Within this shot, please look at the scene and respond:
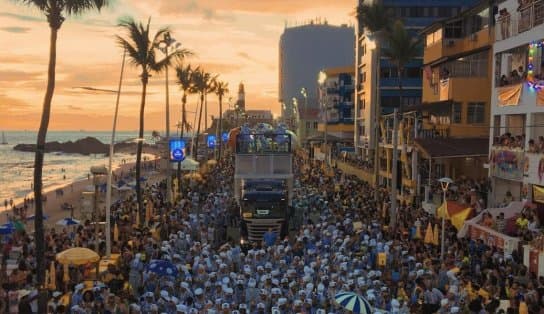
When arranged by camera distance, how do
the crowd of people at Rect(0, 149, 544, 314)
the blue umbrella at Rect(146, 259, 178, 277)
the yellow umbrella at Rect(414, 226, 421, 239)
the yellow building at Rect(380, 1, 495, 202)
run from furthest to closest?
the yellow building at Rect(380, 1, 495, 202) → the yellow umbrella at Rect(414, 226, 421, 239) → the blue umbrella at Rect(146, 259, 178, 277) → the crowd of people at Rect(0, 149, 544, 314)

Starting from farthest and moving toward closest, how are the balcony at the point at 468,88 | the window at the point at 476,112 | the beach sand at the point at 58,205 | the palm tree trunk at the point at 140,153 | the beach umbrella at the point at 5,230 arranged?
the beach sand at the point at 58,205, the window at the point at 476,112, the balcony at the point at 468,88, the palm tree trunk at the point at 140,153, the beach umbrella at the point at 5,230

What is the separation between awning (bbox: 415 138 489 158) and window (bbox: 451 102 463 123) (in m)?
2.23

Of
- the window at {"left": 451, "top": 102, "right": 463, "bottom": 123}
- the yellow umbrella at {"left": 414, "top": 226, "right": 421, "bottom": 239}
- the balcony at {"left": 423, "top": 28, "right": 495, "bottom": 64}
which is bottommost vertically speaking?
the yellow umbrella at {"left": 414, "top": 226, "right": 421, "bottom": 239}

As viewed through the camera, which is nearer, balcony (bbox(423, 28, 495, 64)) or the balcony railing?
the balcony railing

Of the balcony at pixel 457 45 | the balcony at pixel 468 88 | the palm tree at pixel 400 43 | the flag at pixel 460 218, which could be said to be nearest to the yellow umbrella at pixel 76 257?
the flag at pixel 460 218

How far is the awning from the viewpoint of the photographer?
27656 millimetres

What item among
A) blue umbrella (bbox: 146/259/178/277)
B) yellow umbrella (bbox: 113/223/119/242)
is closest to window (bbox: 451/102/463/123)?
yellow umbrella (bbox: 113/223/119/242)

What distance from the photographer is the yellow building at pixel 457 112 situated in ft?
105

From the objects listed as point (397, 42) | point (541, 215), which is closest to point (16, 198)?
point (397, 42)

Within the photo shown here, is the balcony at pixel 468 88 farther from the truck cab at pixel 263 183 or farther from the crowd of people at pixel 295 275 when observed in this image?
the crowd of people at pixel 295 275

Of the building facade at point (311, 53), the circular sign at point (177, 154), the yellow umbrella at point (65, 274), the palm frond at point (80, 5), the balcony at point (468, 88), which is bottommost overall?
the yellow umbrella at point (65, 274)

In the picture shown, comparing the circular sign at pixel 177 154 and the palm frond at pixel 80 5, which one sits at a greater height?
the palm frond at pixel 80 5

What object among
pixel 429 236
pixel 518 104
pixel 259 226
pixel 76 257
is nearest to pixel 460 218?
pixel 429 236

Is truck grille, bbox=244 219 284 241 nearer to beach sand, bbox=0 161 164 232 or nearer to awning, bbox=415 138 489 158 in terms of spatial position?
awning, bbox=415 138 489 158
